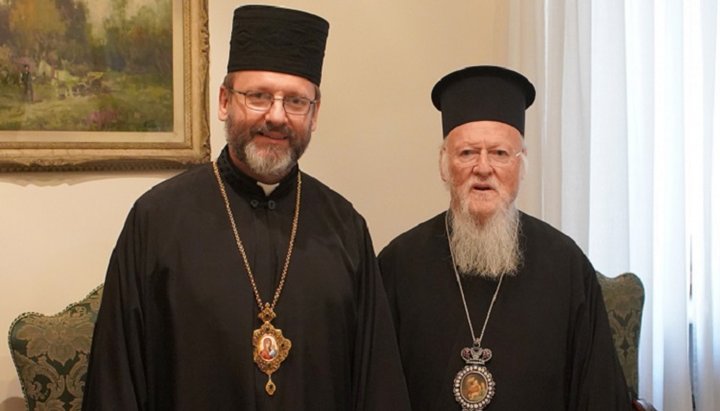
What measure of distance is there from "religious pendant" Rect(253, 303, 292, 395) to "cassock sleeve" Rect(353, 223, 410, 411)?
0.25 m

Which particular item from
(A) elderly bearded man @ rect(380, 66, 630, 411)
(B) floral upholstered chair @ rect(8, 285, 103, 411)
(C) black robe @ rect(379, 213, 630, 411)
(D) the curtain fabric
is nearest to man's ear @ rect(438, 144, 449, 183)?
(A) elderly bearded man @ rect(380, 66, 630, 411)

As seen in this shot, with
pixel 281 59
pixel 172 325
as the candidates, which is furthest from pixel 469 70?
pixel 172 325

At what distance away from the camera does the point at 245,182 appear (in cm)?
238

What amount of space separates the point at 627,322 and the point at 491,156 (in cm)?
102

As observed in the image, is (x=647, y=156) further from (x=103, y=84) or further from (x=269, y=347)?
(x=103, y=84)

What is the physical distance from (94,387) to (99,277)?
3.80ft

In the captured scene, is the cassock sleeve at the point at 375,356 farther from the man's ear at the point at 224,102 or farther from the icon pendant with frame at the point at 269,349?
the man's ear at the point at 224,102

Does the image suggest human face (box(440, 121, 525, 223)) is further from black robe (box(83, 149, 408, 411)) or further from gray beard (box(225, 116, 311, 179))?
gray beard (box(225, 116, 311, 179))

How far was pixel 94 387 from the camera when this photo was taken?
2141mm

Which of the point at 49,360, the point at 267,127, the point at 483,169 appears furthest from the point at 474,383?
the point at 49,360

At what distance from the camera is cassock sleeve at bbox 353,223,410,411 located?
94.1 inches

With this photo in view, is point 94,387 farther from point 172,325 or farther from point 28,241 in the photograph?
point 28,241

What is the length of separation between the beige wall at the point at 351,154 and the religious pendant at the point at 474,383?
54.1 inches

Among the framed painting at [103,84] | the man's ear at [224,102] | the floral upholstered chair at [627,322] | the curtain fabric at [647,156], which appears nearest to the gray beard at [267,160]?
the man's ear at [224,102]
